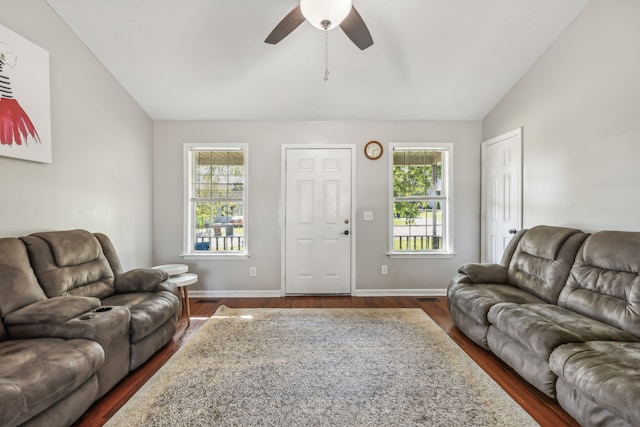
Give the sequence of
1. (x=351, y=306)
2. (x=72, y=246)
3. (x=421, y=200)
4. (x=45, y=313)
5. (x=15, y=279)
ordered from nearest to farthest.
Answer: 1. (x=45, y=313)
2. (x=15, y=279)
3. (x=72, y=246)
4. (x=351, y=306)
5. (x=421, y=200)

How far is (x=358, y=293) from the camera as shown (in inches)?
158

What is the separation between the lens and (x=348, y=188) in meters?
4.00

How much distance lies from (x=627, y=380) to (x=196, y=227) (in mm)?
4155

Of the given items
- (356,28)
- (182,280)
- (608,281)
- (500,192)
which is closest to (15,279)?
(182,280)

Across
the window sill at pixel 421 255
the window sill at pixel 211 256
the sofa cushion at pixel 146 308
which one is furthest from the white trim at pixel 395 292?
the sofa cushion at pixel 146 308

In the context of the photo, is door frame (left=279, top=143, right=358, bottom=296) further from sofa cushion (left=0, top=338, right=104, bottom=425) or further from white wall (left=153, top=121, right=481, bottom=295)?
sofa cushion (left=0, top=338, right=104, bottom=425)

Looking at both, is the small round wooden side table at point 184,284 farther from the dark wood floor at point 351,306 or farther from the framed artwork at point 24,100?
the framed artwork at point 24,100

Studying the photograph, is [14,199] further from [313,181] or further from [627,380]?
[627,380]

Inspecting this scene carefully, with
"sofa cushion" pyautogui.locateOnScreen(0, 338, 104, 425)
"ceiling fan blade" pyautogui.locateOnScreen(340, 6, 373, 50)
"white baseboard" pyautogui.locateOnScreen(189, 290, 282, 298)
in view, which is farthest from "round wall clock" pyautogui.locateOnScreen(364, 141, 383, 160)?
→ "sofa cushion" pyautogui.locateOnScreen(0, 338, 104, 425)

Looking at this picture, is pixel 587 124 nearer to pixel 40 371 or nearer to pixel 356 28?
pixel 356 28

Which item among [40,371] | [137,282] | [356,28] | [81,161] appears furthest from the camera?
[81,161]

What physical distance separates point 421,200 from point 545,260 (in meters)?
1.71

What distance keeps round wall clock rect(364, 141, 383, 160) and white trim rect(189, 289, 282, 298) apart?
2.24m

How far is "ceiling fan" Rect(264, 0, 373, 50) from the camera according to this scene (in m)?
1.87
